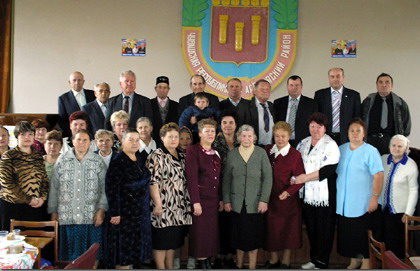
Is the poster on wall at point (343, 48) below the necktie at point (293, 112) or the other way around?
the other way around

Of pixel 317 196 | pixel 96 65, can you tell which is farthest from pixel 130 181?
pixel 96 65

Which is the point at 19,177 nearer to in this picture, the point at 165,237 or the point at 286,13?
the point at 165,237

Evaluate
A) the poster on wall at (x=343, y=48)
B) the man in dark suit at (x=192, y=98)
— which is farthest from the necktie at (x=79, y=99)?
the poster on wall at (x=343, y=48)

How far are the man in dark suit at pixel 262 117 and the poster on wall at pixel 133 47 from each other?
2993mm

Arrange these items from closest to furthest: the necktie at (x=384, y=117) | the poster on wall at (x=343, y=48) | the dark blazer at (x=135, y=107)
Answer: the dark blazer at (x=135, y=107), the necktie at (x=384, y=117), the poster on wall at (x=343, y=48)

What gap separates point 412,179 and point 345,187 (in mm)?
544

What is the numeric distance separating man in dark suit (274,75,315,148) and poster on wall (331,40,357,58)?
240 centimetres

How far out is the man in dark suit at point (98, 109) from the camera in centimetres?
493

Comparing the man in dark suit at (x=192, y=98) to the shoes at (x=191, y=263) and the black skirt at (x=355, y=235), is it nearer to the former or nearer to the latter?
the shoes at (x=191, y=263)

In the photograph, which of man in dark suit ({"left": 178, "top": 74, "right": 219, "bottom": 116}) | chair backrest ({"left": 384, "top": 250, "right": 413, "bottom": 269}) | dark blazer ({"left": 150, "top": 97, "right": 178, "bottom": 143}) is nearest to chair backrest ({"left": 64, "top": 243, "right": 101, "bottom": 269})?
chair backrest ({"left": 384, "top": 250, "right": 413, "bottom": 269})

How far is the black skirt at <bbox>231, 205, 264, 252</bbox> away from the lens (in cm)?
403

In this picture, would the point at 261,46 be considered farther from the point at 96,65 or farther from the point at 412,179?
the point at 412,179

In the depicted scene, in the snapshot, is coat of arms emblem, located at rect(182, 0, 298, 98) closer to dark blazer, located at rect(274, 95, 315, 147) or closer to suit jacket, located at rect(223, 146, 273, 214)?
dark blazer, located at rect(274, 95, 315, 147)

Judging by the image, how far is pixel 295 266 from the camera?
14.8ft
